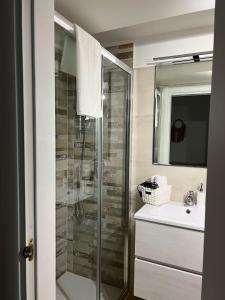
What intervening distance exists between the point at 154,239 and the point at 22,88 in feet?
4.44

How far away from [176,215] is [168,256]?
0.29 m

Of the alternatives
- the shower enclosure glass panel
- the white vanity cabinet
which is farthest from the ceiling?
the white vanity cabinet

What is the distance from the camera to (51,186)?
0.94 m

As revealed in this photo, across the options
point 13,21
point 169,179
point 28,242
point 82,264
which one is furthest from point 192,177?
point 13,21

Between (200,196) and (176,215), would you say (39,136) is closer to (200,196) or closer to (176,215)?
(176,215)

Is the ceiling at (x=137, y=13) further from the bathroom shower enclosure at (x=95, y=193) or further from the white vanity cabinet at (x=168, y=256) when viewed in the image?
the white vanity cabinet at (x=168, y=256)

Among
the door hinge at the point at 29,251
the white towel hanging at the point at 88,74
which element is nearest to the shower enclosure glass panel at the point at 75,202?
the white towel hanging at the point at 88,74

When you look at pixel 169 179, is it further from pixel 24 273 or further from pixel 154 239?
pixel 24 273

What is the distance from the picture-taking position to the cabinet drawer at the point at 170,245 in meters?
1.51

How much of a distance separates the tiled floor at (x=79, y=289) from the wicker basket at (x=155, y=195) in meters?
0.88

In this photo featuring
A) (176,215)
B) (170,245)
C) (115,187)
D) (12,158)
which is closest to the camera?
(12,158)

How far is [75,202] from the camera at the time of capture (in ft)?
6.55

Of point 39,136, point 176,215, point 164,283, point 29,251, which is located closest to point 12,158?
point 39,136

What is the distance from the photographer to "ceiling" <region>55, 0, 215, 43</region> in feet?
4.38
